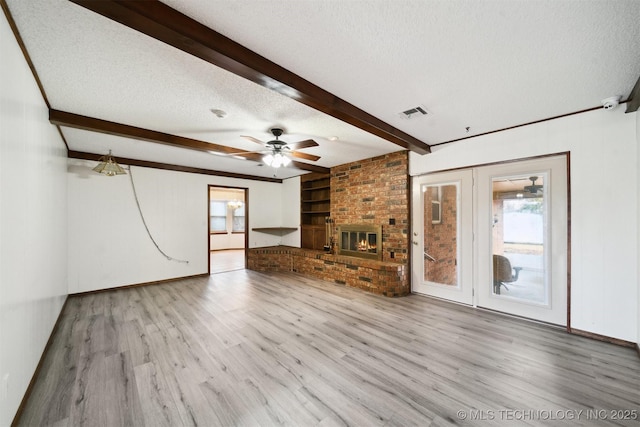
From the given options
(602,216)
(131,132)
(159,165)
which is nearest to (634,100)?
(602,216)

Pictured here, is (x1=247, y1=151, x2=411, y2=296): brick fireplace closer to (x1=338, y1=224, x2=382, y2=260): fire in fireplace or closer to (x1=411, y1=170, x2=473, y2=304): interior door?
(x1=338, y1=224, x2=382, y2=260): fire in fireplace

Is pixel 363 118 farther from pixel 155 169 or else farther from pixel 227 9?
pixel 155 169

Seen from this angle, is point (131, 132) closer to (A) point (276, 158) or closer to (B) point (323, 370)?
(A) point (276, 158)

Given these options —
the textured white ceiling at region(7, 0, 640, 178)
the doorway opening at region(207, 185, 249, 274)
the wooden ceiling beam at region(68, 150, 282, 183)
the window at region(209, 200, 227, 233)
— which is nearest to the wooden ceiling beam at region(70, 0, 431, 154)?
the textured white ceiling at region(7, 0, 640, 178)

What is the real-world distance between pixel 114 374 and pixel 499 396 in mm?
3187

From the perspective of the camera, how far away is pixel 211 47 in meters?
1.60

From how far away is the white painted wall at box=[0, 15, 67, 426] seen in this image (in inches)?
57.2

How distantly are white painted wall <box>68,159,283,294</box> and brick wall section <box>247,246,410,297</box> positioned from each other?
1.48 m

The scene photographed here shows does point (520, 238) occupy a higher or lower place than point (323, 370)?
higher

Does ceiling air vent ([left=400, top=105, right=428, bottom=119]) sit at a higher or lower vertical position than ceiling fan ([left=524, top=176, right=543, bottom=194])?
higher

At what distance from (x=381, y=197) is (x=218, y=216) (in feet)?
27.7

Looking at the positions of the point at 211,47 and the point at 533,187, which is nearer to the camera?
the point at 211,47

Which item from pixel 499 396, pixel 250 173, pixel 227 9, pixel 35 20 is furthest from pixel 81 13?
pixel 250 173

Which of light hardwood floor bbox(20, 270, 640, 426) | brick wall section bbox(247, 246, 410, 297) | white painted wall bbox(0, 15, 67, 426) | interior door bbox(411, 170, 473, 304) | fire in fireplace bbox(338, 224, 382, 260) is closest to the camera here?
white painted wall bbox(0, 15, 67, 426)
